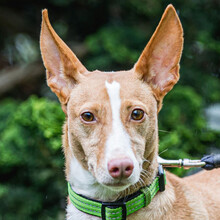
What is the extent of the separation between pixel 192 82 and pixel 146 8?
1263mm

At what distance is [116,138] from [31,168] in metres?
2.83

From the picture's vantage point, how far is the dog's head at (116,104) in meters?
2.55

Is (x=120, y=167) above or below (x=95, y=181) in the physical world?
above

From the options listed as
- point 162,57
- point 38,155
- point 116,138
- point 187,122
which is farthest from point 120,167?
point 187,122

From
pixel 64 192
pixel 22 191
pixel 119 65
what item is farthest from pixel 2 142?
pixel 119 65

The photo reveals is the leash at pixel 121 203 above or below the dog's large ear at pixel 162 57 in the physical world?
below

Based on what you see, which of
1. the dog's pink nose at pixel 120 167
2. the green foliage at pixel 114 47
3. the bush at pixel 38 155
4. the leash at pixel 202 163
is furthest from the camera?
the green foliage at pixel 114 47

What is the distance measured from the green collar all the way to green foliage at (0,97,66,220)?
2.02 m

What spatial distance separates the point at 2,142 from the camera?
202 inches

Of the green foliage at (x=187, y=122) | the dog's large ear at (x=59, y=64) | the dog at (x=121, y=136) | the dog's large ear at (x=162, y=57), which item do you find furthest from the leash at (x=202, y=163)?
the green foliage at (x=187, y=122)

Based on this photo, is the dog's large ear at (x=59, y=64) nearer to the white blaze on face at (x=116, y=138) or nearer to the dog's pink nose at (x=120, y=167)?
the white blaze on face at (x=116, y=138)

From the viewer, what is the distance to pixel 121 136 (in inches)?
102

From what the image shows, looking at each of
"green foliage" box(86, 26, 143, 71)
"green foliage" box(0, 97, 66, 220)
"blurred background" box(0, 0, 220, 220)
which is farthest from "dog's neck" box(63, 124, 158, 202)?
"green foliage" box(86, 26, 143, 71)

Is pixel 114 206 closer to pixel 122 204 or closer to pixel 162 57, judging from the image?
pixel 122 204
